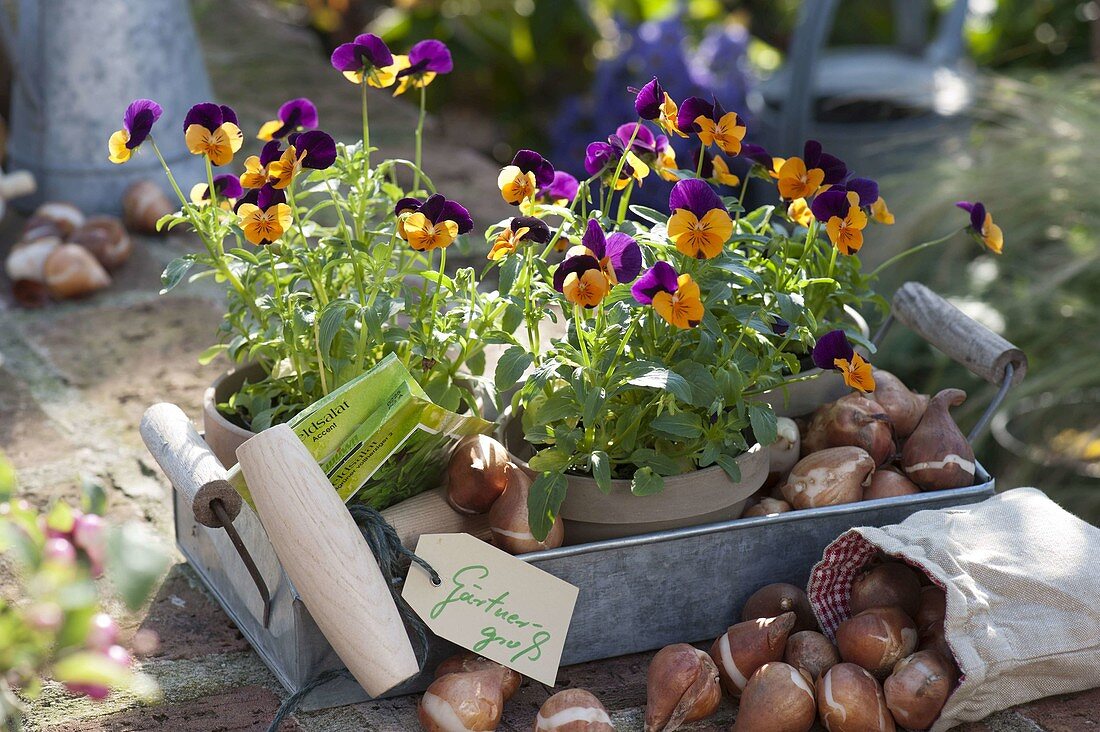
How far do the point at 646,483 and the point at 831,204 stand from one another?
10.2 inches

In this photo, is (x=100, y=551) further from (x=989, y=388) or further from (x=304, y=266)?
(x=989, y=388)

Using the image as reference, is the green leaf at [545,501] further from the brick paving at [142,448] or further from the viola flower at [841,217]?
the viola flower at [841,217]

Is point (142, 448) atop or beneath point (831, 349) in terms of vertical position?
beneath

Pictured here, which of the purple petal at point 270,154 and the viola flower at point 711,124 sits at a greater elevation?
the viola flower at point 711,124

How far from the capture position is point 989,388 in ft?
6.22

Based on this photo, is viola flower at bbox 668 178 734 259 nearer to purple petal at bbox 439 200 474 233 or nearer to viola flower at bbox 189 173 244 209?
purple petal at bbox 439 200 474 233

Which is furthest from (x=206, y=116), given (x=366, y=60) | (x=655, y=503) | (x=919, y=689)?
(x=919, y=689)

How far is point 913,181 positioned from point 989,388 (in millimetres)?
434

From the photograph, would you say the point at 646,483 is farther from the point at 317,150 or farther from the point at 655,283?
the point at 317,150

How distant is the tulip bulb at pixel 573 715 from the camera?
797mm

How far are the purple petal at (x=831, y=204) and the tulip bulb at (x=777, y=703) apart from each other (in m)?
0.34

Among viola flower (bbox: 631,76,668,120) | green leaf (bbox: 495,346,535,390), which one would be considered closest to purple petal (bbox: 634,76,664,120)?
viola flower (bbox: 631,76,668,120)

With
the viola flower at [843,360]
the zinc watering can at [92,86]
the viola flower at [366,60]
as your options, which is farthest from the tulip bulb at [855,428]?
the zinc watering can at [92,86]

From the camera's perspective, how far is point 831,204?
912mm
